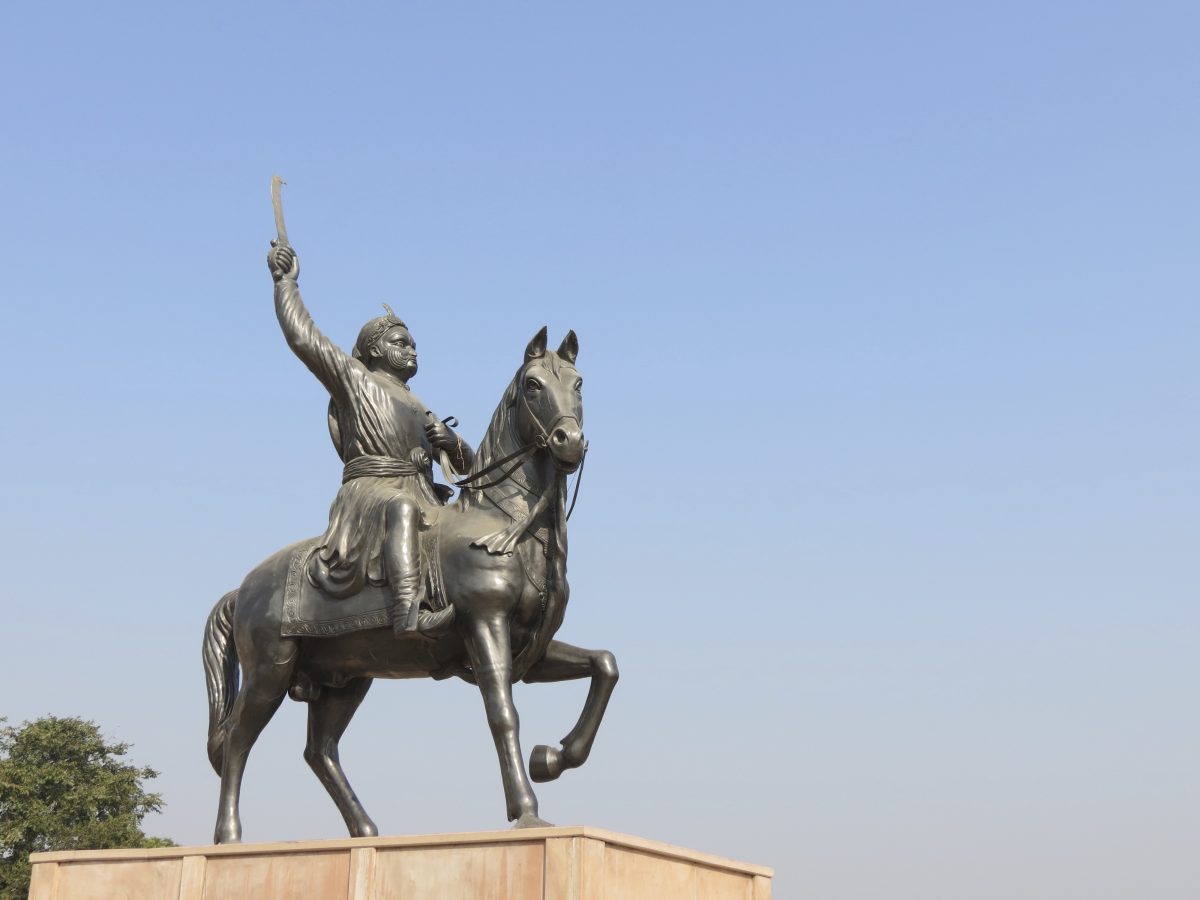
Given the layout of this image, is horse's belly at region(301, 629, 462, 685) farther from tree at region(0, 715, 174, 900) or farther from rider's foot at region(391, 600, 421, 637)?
tree at region(0, 715, 174, 900)

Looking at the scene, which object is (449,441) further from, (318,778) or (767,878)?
(767,878)

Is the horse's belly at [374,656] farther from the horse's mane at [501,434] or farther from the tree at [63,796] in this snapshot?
the tree at [63,796]

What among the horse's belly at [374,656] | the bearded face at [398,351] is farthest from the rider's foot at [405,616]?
the bearded face at [398,351]

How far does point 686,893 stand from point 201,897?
9.95 ft

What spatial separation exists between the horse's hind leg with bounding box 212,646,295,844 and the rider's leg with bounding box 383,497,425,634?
1110mm

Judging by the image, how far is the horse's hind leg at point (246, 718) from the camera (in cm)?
1031

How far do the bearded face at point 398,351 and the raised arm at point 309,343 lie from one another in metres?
0.23

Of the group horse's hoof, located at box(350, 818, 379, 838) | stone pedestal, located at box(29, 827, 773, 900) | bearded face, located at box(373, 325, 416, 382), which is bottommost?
stone pedestal, located at box(29, 827, 773, 900)

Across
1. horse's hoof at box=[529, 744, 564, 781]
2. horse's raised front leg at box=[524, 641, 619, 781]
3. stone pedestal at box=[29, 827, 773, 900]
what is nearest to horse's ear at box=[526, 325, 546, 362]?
horse's raised front leg at box=[524, 641, 619, 781]

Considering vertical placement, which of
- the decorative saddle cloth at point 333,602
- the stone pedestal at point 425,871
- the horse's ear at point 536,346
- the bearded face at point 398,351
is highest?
the bearded face at point 398,351

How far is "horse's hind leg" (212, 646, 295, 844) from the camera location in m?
10.3

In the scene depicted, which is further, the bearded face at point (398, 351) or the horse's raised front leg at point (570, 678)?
the bearded face at point (398, 351)

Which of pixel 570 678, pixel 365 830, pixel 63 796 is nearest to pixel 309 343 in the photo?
pixel 570 678

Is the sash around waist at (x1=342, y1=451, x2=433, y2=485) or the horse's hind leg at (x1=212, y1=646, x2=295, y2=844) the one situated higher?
the sash around waist at (x1=342, y1=451, x2=433, y2=485)
